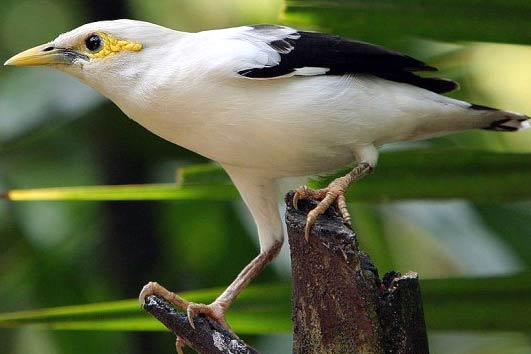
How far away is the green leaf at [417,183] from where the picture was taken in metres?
2.39

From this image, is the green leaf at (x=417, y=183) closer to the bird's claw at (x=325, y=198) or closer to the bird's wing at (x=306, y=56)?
the bird's claw at (x=325, y=198)

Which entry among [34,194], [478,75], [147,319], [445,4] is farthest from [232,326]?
[478,75]

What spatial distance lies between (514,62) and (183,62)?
3739 millimetres

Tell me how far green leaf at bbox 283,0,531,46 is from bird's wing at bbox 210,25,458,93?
7.9 inches

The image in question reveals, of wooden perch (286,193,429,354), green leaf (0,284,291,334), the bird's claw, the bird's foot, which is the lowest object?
wooden perch (286,193,429,354)

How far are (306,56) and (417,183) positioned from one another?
49 cm

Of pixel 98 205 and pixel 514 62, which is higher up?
pixel 514 62

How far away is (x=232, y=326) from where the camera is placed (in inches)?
96.2

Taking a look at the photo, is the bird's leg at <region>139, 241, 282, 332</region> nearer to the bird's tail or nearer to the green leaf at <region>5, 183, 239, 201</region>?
the green leaf at <region>5, 183, 239, 201</region>

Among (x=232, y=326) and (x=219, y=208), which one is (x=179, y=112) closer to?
(x=232, y=326)

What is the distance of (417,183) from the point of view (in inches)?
99.7

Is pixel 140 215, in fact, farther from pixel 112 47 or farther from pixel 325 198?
pixel 325 198

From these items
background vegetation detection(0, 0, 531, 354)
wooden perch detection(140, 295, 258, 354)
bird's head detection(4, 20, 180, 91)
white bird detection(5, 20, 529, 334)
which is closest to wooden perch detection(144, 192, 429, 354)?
wooden perch detection(140, 295, 258, 354)

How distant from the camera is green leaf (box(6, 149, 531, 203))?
239cm
